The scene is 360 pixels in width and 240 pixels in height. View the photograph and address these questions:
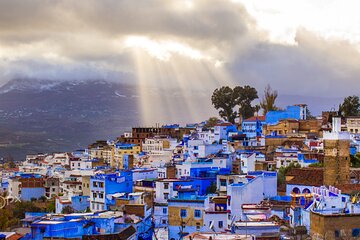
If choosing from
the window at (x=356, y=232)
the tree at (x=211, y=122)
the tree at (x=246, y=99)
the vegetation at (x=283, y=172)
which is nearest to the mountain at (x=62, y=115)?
the tree at (x=211, y=122)

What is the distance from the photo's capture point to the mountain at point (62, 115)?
10738 cm

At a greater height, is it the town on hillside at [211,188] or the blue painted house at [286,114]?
the blue painted house at [286,114]

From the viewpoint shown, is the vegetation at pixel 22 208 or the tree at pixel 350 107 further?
the tree at pixel 350 107

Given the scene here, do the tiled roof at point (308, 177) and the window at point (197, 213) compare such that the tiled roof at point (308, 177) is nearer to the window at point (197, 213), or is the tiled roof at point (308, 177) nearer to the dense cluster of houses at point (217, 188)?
the dense cluster of houses at point (217, 188)

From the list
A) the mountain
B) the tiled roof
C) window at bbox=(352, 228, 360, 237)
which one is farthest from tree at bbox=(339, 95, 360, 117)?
the mountain

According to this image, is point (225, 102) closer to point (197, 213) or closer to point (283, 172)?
point (283, 172)

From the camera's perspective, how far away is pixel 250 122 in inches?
2143

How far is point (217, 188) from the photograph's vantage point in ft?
106

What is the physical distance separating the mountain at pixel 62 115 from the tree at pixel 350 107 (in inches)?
2050

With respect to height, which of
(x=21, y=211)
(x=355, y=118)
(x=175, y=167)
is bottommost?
(x=21, y=211)

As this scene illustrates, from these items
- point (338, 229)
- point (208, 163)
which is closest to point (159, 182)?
point (208, 163)

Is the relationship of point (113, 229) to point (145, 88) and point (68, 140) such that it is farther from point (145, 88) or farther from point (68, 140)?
point (145, 88)

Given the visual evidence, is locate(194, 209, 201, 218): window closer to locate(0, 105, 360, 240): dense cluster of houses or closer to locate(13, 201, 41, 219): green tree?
locate(0, 105, 360, 240): dense cluster of houses

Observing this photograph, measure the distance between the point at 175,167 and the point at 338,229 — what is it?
17.9m
